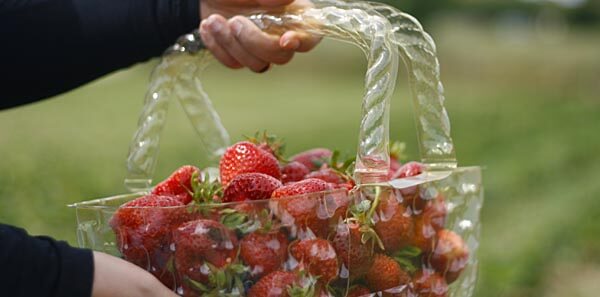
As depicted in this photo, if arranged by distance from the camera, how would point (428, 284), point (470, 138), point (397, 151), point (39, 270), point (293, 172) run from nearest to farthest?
point (39, 270) < point (428, 284) < point (293, 172) < point (397, 151) < point (470, 138)

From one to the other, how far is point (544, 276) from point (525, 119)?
763 cm

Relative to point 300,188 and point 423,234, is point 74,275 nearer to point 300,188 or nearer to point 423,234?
point 300,188

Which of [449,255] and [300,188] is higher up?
[300,188]

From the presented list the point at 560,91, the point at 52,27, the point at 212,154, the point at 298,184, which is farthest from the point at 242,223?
the point at 560,91

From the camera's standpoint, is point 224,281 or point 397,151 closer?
point 224,281

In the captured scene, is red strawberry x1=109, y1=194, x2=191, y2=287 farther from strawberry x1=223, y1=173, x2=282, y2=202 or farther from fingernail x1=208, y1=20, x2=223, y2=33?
fingernail x1=208, y1=20, x2=223, y2=33

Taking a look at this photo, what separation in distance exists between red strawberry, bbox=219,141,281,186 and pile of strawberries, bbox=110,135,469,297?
0.11 feet

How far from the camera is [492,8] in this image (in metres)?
31.5

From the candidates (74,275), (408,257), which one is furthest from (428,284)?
(74,275)

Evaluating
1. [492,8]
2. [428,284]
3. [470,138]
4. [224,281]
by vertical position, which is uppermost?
[224,281]

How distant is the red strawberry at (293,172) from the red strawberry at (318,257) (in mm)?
284

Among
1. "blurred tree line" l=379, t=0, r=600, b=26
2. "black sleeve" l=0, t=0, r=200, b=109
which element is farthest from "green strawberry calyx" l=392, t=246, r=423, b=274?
"blurred tree line" l=379, t=0, r=600, b=26

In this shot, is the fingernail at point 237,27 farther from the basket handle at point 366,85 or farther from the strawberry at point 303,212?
the strawberry at point 303,212

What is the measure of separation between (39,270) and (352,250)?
41 centimetres
